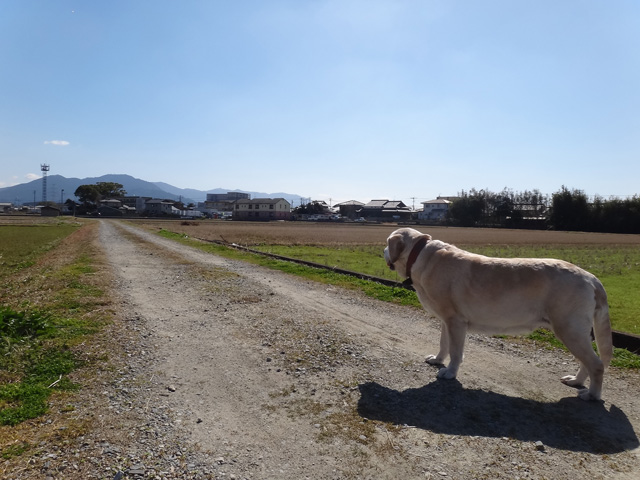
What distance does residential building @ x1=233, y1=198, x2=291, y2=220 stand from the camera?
138 m

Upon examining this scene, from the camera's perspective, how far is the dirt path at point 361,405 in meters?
3.52

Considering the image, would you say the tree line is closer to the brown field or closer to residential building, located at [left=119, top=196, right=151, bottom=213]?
the brown field

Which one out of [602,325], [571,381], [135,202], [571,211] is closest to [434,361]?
[571,381]

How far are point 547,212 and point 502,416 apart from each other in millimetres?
109696

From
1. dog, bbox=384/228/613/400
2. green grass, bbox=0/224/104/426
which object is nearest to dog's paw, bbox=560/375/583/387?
dog, bbox=384/228/613/400

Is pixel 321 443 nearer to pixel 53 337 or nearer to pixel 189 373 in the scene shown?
pixel 189 373

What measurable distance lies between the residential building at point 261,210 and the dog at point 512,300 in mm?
132302

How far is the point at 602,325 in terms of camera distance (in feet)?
15.9

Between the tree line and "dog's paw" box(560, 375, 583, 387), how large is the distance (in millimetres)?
100155

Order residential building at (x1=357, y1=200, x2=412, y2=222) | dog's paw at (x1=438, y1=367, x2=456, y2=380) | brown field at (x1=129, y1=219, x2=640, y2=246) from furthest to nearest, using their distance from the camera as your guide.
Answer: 1. residential building at (x1=357, y1=200, x2=412, y2=222)
2. brown field at (x1=129, y1=219, x2=640, y2=246)
3. dog's paw at (x1=438, y1=367, x2=456, y2=380)

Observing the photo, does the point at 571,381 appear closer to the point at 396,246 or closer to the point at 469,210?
the point at 396,246

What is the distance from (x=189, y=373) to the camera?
17.9ft

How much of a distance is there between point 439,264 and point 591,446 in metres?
2.53

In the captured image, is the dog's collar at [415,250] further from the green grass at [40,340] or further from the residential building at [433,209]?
the residential building at [433,209]
